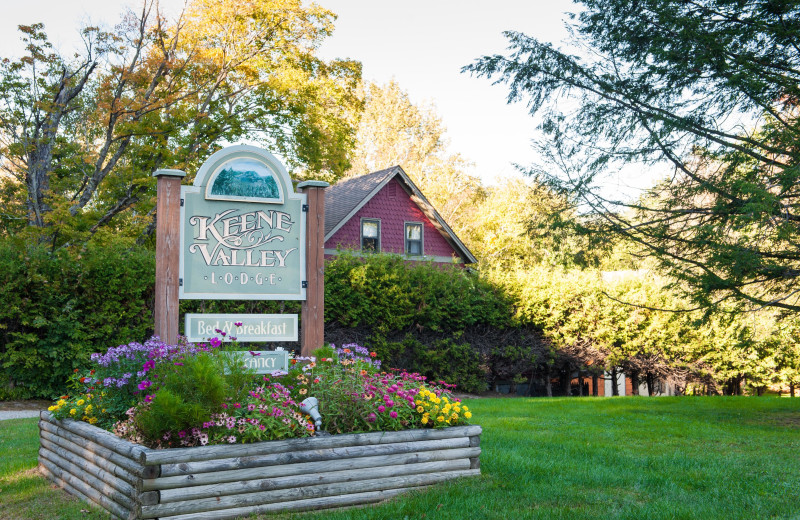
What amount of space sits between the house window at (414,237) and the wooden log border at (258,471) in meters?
19.3

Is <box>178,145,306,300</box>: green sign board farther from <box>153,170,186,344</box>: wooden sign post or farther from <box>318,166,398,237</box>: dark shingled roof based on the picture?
<box>318,166,398,237</box>: dark shingled roof

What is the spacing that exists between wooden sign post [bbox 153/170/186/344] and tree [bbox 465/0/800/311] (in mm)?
5211

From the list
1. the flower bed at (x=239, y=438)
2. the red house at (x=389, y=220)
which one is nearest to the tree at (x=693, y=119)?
the flower bed at (x=239, y=438)

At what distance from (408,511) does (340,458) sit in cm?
61

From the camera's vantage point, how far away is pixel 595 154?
9750mm

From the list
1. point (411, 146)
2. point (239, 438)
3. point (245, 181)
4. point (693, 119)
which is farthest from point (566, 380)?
point (411, 146)

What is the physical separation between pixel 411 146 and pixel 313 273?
31316mm

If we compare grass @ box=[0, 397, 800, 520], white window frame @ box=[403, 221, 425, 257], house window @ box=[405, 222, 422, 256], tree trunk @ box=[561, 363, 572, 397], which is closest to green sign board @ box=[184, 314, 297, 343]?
grass @ box=[0, 397, 800, 520]

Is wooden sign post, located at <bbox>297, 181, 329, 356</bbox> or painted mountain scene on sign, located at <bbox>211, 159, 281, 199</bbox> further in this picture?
wooden sign post, located at <bbox>297, 181, 329, 356</bbox>

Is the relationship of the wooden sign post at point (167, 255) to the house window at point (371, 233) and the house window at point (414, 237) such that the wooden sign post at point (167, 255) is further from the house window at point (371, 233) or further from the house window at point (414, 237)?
the house window at point (414, 237)

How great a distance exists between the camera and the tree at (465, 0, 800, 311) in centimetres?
855

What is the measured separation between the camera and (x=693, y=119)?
911 centimetres

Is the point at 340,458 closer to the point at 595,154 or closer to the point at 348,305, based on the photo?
the point at 595,154

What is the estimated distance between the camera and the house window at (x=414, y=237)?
24828 millimetres
